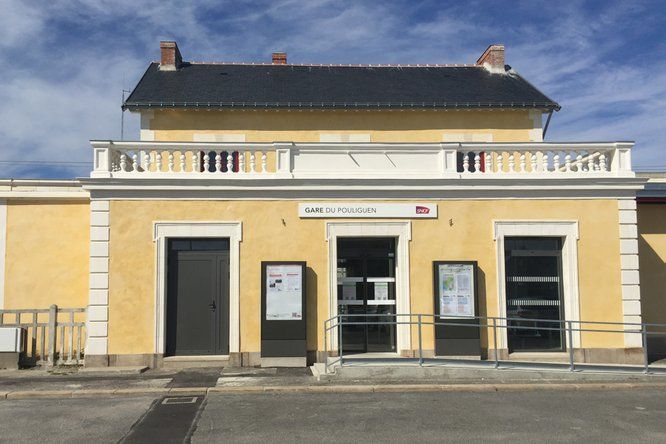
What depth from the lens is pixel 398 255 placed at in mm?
12500

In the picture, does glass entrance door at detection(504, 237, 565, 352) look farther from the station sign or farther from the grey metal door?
the grey metal door

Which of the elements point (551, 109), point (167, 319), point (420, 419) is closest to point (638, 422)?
point (420, 419)

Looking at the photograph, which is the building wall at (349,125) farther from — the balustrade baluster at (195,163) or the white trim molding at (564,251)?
the white trim molding at (564,251)

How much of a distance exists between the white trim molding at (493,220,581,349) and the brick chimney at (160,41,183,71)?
1163 cm

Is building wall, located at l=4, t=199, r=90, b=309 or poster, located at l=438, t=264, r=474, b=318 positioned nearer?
poster, located at l=438, t=264, r=474, b=318

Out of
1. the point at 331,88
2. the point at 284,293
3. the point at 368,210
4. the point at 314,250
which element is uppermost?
the point at 331,88

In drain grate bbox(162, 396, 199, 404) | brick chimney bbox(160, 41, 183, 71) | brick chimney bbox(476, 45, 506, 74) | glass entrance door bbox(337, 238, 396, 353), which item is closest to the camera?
drain grate bbox(162, 396, 199, 404)

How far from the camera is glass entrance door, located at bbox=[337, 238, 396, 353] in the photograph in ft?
A: 41.4

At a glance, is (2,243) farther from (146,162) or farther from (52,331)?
(146,162)

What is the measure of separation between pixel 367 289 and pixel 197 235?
361 cm

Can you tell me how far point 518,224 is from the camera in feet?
41.3

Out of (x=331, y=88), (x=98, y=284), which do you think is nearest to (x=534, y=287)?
(x=331, y=88)

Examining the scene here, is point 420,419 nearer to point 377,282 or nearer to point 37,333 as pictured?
point 377,282

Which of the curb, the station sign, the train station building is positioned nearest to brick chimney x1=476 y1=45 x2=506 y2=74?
the train station building
